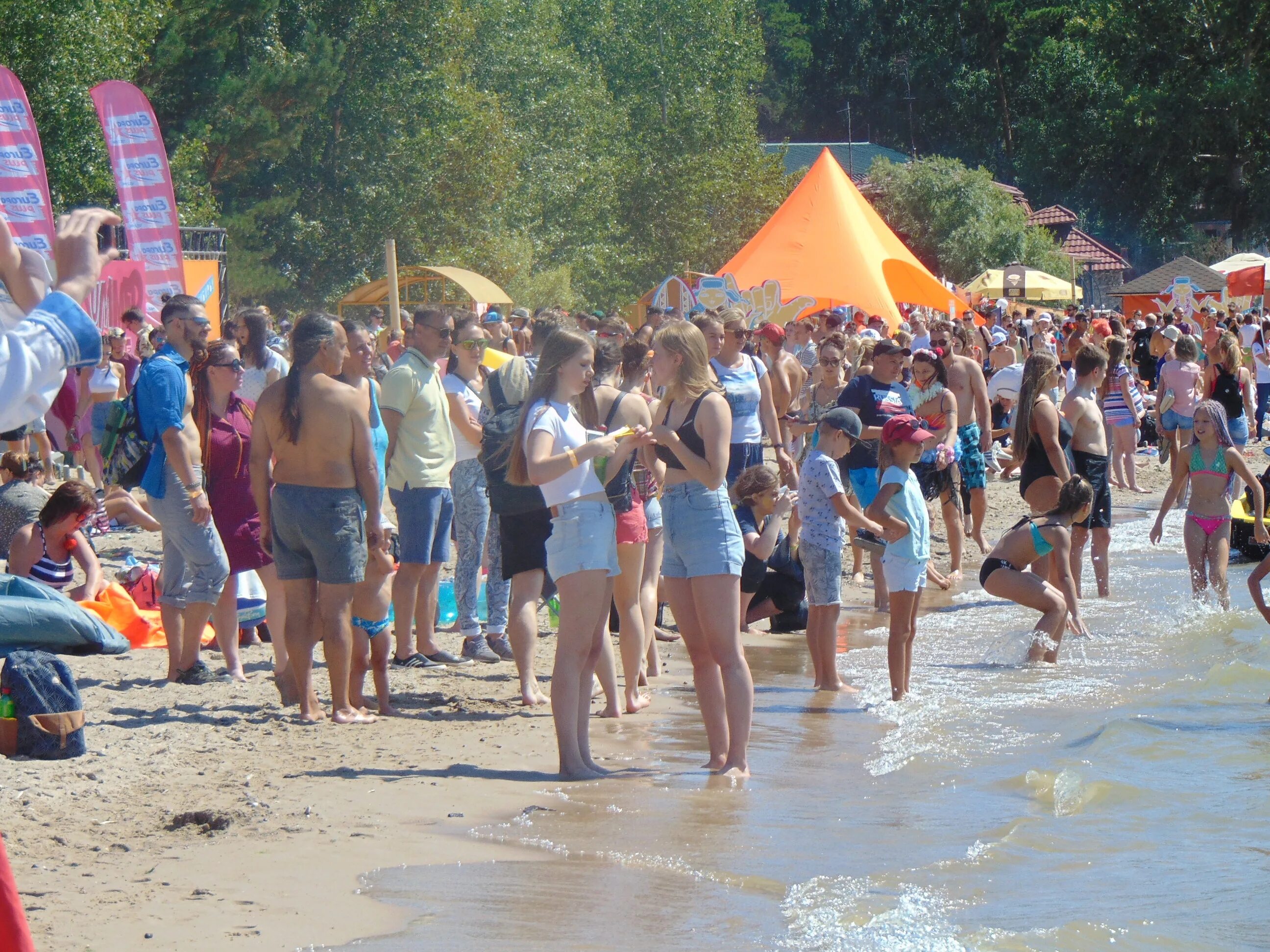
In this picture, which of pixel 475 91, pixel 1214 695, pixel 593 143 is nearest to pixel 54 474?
pixel 1214 695

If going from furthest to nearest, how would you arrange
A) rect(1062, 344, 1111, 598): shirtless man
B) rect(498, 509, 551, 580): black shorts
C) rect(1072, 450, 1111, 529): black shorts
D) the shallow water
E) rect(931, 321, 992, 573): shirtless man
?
rect(931, 321, 992, 573): shirtless man, rect(1072, 450, 1111, 529): black shorts, rect(1062, 344, 1111, 598): shirtless man, rect(498, 509, 551, 580): black shorts, the shallow water

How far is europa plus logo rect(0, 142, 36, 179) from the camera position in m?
12.1

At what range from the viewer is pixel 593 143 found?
45.8 m

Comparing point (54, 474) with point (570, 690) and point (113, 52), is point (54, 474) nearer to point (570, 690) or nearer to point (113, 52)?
point (570, 690)

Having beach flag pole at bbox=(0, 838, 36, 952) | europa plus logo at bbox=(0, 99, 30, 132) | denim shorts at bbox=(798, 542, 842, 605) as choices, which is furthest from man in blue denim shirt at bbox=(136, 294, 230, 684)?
europa plus logo at bbox=(0, 99, 30, 132)

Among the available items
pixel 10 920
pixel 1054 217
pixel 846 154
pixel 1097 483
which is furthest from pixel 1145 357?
pixel 846 154

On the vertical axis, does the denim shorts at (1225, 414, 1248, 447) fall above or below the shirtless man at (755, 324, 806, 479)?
below

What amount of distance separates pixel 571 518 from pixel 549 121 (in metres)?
41.3

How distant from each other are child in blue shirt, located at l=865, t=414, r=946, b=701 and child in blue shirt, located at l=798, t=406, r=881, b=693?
0.19m

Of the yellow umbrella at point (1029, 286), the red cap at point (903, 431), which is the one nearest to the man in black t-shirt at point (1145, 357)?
the red cap at point (903, 431)

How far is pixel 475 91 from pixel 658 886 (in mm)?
36856

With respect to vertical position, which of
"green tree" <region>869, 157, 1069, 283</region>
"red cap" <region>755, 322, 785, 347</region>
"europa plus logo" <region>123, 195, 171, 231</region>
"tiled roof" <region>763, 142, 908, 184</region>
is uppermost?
"tiled roof" <region>763, 142, 908, 184</region>

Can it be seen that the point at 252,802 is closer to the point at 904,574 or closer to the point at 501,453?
the point at 501,453

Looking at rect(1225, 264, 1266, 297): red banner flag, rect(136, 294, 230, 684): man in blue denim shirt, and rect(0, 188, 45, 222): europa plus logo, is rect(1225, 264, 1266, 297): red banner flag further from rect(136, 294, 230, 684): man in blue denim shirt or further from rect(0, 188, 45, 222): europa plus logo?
rect(136, 294, 230, 684): man in blue denim shirt
